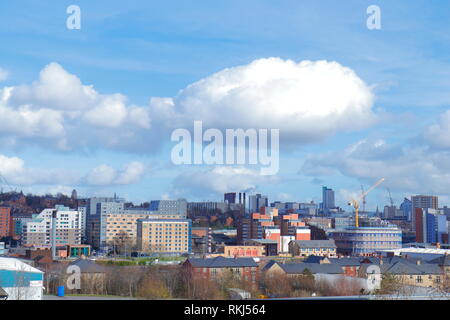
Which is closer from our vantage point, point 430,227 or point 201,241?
point 201,241

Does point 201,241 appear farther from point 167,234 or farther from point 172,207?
point 172,207

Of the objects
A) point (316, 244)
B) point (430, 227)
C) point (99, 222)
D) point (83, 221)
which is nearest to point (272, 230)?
point (316, 244)

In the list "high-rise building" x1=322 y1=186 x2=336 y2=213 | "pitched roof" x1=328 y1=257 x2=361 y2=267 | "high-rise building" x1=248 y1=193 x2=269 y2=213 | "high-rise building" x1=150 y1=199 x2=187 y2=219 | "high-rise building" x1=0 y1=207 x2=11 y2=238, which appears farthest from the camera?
"high-rise building" x1=322 y1=186 x2=336 y2=213

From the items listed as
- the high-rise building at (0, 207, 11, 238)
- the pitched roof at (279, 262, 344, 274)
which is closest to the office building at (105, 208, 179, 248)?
the high-rise building at (0, 207, 11, 238)

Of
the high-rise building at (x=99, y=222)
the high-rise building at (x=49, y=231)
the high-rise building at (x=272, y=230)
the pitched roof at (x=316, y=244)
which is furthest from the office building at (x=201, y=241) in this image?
the high-rise building at (x=49, y=231)

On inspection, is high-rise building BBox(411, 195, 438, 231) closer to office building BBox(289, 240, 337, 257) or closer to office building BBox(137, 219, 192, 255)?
office building BBox(289, 240, 337, 257)

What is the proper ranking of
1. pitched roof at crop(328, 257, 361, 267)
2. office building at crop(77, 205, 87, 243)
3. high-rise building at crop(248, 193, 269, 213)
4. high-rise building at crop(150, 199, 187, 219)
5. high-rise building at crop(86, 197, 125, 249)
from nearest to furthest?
pitched roof at crop(328, 257, 361, 267) → high-rise building at crop(86, 197, 125, 249) → office building at crop(77, 205, 87, 243) → high-rise building at crop(150, 199, 187, 219) → high-rise building at crop(248, 193, 269, 213)

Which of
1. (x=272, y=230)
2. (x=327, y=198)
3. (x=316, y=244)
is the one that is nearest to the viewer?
(x=316, y=244)
